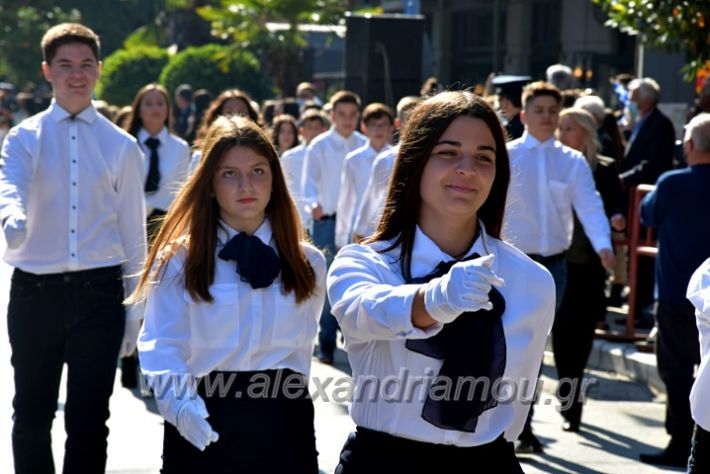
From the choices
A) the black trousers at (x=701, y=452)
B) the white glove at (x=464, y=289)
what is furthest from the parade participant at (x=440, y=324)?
the black trousers at (x=701, y=452)

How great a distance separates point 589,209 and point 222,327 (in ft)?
13.1

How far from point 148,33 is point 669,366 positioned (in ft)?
122

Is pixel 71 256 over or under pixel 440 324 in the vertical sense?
under

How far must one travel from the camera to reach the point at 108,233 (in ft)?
19.7

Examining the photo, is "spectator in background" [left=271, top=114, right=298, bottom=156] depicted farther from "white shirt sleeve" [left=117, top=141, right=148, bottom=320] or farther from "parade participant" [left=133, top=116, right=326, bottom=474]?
"parade participant" [left=133, top=116, right=326, bottom=474]

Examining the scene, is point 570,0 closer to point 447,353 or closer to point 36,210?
point 36,210

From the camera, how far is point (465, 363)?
10.7 feet

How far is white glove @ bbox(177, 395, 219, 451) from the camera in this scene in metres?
4.01

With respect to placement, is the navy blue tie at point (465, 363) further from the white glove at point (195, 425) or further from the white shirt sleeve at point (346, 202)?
the white shirt sleeve at point (346, 202)

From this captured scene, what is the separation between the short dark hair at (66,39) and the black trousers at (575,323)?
12.3 ft

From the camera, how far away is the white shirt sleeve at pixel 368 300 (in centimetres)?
313

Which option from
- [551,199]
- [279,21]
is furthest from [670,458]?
[279,21]

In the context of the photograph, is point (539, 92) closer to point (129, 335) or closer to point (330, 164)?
point (129, 335)

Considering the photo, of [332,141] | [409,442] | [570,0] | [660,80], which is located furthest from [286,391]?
[570,0]
